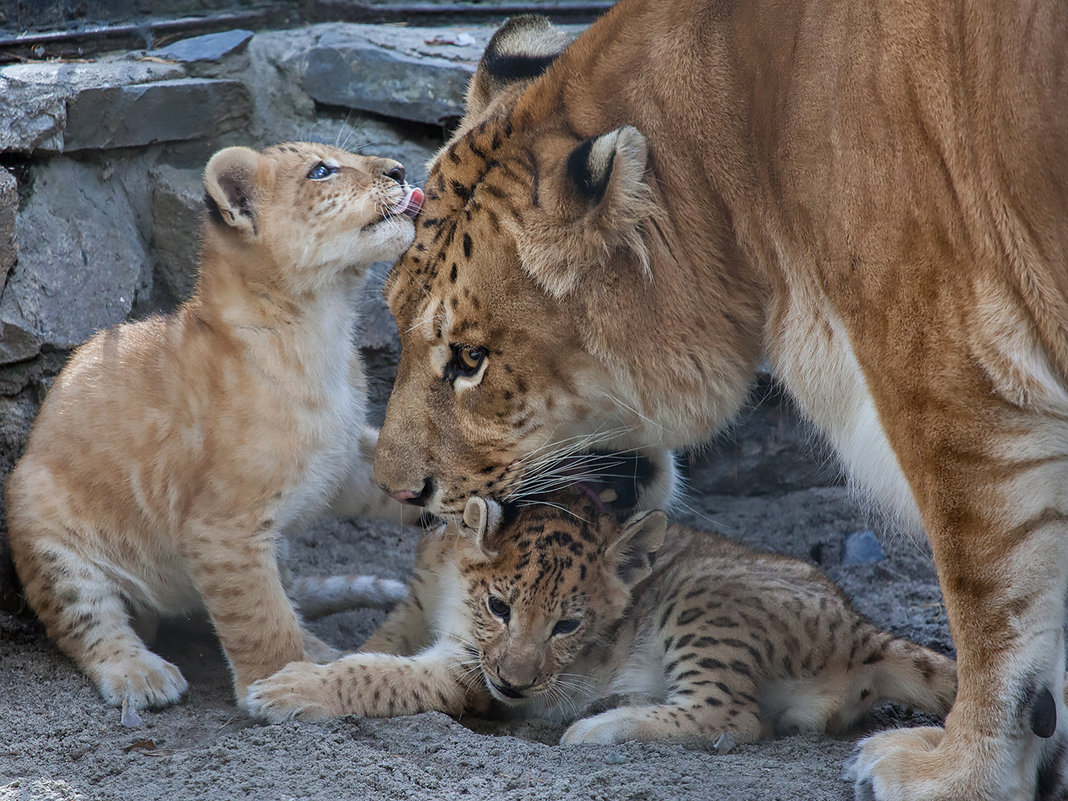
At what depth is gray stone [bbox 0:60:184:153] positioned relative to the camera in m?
4.89

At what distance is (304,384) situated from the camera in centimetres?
426

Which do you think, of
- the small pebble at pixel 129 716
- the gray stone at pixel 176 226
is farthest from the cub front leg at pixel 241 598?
the gray stone at pixel 176 226

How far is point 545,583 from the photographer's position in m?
4.03

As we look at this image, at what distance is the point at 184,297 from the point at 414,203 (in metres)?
2.33

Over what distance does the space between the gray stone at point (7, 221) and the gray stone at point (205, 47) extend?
4.49ft

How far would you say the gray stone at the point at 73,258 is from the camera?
16.1 ft

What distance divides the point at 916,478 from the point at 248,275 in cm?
256

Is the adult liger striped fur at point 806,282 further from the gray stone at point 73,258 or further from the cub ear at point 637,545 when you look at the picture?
the gray stone at point 73,258

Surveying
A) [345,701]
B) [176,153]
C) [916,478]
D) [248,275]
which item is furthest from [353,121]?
[916,478]

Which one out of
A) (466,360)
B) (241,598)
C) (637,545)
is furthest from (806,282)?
(241,598)

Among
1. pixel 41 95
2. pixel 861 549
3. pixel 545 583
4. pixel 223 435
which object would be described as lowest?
pixel 861 549

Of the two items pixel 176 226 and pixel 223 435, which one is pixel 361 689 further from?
pixel 176 226

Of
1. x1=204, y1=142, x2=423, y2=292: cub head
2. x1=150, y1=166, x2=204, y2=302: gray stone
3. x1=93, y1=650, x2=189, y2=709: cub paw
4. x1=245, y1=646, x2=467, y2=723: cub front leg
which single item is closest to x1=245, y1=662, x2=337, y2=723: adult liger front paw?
x1=245, y1=646, x2=467, y2=723: cub front leg

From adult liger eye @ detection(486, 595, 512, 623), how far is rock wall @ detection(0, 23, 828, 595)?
4.70ft
